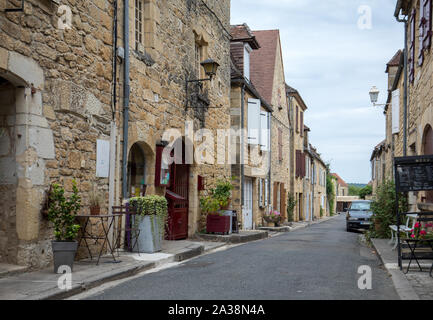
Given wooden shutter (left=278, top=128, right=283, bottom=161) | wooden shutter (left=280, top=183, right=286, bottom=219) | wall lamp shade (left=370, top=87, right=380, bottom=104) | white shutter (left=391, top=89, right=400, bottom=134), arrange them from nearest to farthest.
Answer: white shutter (left=391, top=89, right=400, bottom=134) < wall lamp shade (left=370, top=87, right=380, bottom=104) < wooden shutter (left=278, top=128, right=283, bottom=161) < wooden shutter (left=280, top=183, right=286, bottom=219)

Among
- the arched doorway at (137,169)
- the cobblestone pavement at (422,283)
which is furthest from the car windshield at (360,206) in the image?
the cobblestone pavement at (422,283)

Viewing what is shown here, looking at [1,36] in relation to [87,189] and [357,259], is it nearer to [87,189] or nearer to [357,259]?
[87,189]

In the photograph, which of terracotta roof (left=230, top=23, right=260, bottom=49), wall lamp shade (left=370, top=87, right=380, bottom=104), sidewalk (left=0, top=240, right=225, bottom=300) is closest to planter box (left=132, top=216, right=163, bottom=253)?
sidewalk (left=0, top=240, right=225, bottom=300)

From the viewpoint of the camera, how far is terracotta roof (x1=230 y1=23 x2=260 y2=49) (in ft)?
60.6

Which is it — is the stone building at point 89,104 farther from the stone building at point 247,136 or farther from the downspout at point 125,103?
the stone building at point 247,136

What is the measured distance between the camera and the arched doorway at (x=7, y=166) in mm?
6508

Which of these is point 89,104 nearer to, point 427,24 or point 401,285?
point 401,285

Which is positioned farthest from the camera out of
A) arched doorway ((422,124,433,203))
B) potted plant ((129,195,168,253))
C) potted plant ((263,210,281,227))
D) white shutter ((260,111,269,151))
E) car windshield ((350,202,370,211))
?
potted plant ((263,210,281,227))

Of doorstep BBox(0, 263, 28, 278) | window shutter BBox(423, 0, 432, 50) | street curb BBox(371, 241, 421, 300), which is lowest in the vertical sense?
street curb BBox(371, 241, 421, 300)

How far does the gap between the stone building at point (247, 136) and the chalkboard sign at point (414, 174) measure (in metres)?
9.55

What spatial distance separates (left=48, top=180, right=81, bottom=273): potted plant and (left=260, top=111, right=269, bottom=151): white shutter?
13.2 metres

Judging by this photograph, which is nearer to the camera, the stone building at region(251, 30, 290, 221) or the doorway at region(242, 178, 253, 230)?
the doorway at region(242, 178, 253, 230)

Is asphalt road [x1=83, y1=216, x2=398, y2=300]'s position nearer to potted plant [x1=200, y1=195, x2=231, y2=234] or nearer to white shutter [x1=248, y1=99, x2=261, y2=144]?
potted plant [x1=200, y1=195, x2=231, y2=234]
